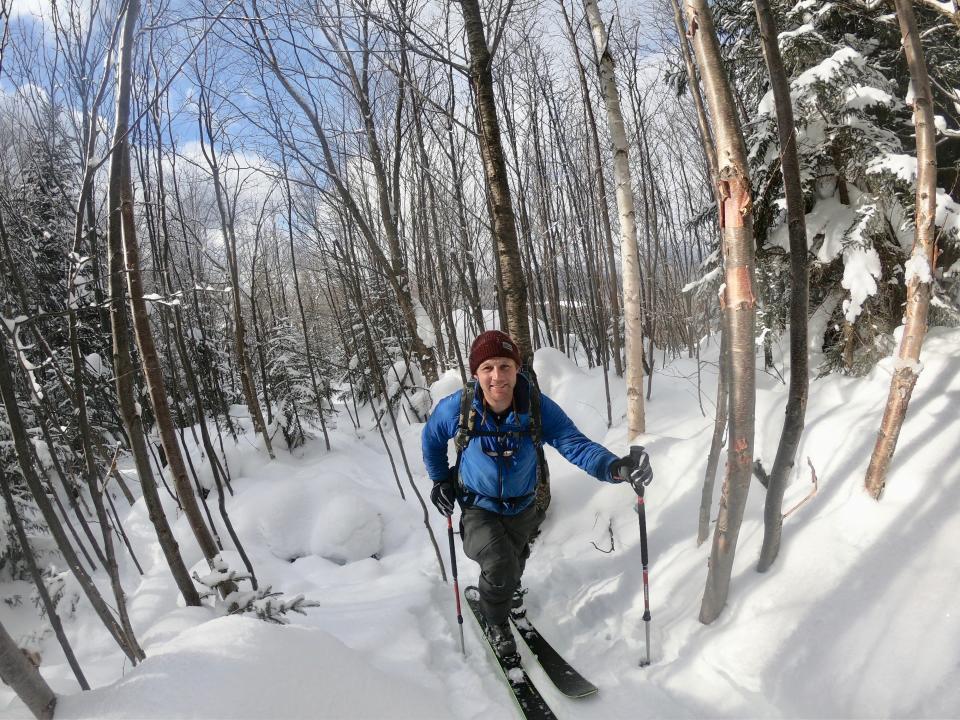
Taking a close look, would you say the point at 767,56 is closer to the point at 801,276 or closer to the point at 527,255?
the point at 801,276

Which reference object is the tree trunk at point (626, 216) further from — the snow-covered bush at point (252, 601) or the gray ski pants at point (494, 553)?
the snow-covered bush at point (252, 601)

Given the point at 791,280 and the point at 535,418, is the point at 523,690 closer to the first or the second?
the point at 535,418

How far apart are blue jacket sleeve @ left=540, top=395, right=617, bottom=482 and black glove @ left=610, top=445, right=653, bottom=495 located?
9 cm

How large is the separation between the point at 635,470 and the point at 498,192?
297 centimetres

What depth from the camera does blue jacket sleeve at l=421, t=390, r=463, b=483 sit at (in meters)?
3.33

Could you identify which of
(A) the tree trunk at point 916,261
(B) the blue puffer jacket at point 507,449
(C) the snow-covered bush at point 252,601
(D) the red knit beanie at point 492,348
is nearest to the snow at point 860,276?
(A) the tree trunk at point 916,261

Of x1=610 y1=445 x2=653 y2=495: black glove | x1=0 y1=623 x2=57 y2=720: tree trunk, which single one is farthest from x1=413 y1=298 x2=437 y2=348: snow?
x1=0 y1=623 x2=57 y2=720: tree trunk

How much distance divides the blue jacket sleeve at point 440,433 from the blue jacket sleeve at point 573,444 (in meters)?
0.60

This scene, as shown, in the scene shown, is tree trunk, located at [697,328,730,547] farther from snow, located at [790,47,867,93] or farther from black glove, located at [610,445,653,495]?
snow, located at [790,47,867,93]

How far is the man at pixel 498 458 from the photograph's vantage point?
3131 mm

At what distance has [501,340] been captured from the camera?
10.2 feet

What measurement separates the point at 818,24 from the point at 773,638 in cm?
611

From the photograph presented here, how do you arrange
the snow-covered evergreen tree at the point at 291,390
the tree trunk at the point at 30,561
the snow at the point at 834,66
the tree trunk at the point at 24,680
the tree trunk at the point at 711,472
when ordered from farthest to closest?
the snow-covered evergreen tree at the point at 291,390, the snow at the point at 834,66, the tree trunk at the point at 711,472, the tree trunk at the point at 30,561, the tree trunk at the point at 24,680

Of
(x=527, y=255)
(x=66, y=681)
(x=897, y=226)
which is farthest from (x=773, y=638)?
(x=527, y=255)
